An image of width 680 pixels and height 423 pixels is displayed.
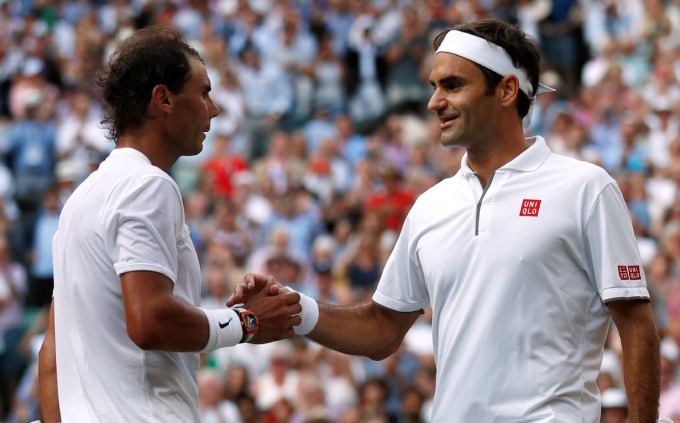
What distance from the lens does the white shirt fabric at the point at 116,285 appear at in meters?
4.15

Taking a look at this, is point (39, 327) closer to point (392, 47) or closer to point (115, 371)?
point (392, 47)

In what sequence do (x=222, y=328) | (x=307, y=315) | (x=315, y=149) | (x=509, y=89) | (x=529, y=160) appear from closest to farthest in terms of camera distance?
(x=222, y=328) < (x=529, y=160) < (x=509, y=89) < (x=307, y=315) < (x=315, y=149)

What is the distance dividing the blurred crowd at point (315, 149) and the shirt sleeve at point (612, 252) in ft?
14.1

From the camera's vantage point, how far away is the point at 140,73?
4.45 metres

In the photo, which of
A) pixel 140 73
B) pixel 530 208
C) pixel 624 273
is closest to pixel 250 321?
pixel 140 73

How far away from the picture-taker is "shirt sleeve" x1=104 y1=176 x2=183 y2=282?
4.09m

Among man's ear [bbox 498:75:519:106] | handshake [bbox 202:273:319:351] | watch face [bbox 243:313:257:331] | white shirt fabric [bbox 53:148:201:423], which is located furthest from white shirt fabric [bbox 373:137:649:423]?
white shirt fabric [bbox 53:148:201:423]

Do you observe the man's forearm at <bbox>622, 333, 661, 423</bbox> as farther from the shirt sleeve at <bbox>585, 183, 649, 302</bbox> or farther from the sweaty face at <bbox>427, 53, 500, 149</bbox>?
the sweaty face at <bbox>427, 53, 500, 149</bbox>

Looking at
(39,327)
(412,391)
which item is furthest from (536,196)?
(39,327)

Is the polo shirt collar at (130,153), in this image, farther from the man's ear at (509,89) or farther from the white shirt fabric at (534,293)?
the man's ear at (509,89)

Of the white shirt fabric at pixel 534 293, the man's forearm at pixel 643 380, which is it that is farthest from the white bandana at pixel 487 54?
the man's forearm at pixel 643 380

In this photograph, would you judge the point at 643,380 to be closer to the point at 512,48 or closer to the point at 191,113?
the point at 512,48

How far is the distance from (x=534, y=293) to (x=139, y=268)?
1464 mm

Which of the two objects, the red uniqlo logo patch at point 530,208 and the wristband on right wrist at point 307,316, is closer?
the red uniqlo logo patch at point 530,208
